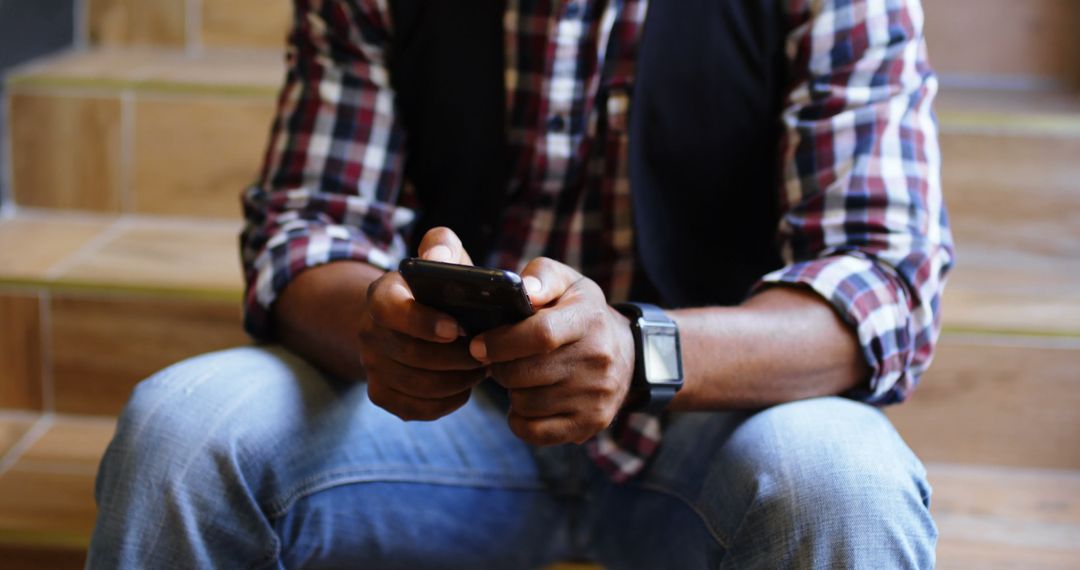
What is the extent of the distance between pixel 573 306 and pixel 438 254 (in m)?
0.11

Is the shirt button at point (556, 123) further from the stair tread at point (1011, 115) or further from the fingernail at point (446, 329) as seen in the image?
the stair tread at point (1011, 115)

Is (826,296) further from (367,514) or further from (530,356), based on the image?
(367,514)

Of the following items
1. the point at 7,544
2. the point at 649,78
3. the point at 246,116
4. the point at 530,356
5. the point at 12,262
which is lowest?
the point at 7,544

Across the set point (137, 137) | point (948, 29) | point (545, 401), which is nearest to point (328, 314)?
point (545, 401)

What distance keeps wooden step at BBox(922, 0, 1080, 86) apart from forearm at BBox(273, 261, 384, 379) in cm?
113

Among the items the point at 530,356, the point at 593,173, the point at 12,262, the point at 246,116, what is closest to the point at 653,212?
the point at 593,173

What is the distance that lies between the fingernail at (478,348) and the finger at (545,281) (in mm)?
46

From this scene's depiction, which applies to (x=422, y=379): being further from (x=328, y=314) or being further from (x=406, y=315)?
(x=328, y=314)

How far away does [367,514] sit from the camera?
39.9 inches

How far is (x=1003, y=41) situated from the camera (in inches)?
71.6

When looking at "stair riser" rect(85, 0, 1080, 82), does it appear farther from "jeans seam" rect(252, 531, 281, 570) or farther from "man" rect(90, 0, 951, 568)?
"jeans seam" rect(252, 531, 281, 570)

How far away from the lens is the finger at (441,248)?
881mm

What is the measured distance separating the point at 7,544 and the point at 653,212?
0.85 m

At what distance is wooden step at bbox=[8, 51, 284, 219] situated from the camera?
166cm
